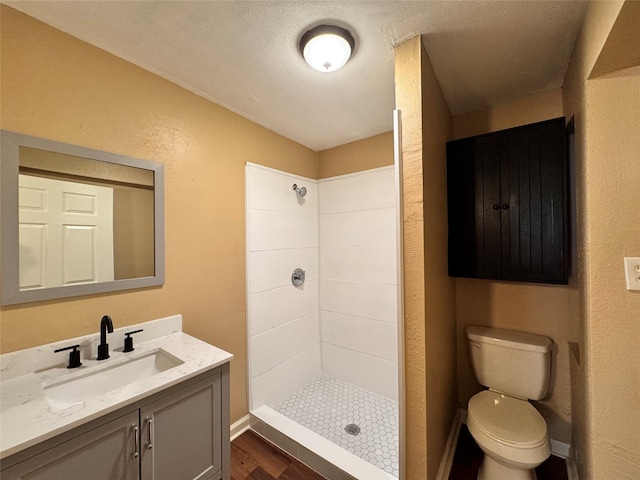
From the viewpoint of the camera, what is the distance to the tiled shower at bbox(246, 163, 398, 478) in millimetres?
2012

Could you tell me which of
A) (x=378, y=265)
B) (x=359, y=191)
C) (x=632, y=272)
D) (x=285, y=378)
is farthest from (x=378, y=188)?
(x=285, y=378)

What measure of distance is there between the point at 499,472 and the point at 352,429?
3.08ft

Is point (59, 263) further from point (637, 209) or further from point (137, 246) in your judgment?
point (637, 209)

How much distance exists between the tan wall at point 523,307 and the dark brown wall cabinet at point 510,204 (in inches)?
15.5

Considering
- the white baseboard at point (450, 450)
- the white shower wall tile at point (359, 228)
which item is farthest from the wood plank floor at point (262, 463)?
the white shower wall tile at point (359, 228)

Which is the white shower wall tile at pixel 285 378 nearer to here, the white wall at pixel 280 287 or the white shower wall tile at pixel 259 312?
the white wall at pixel 280 287

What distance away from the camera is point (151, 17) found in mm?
1119

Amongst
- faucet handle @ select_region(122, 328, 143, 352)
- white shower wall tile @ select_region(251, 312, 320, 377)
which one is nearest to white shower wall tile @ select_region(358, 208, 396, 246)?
white shower wall tile @ select_region(251, 312, 320, 377)

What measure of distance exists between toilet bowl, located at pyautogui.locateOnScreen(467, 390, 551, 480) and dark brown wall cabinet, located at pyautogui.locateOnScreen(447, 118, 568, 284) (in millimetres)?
763

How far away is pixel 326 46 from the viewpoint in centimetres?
119

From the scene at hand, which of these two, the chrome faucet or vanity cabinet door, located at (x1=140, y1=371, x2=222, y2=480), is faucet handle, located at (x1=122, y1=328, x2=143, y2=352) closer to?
the chrome faucet

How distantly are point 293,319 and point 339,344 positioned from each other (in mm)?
561

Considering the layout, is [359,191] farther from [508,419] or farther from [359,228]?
[508,419]

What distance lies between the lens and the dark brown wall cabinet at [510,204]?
1397mm
